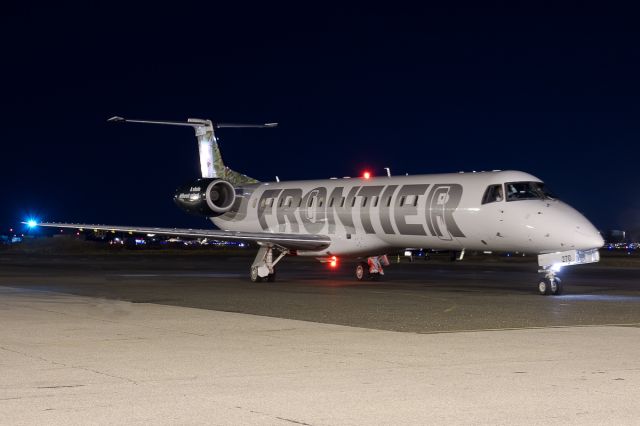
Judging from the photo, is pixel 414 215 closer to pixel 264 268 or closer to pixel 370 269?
pixel 370 269

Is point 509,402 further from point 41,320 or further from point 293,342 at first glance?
point 41,320

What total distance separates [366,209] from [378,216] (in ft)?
2.47

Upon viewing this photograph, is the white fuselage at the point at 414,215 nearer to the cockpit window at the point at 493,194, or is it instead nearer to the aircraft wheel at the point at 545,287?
the cockpit window at the point at 493,194

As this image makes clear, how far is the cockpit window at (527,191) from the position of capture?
82.3ft

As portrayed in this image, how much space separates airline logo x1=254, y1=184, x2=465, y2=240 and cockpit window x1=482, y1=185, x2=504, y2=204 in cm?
92

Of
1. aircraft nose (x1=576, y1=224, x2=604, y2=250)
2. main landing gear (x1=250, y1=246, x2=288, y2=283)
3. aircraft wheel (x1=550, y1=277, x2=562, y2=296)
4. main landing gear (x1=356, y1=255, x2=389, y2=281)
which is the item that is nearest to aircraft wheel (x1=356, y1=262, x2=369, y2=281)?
main landing gear (x1=356, y1=255, x2=389, y2=281)

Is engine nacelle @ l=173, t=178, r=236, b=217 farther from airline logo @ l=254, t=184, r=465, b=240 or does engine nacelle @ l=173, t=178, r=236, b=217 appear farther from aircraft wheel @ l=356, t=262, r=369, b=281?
aircraft wheel @ l=356, t=262, r=369, b=281

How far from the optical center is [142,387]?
9.37 meters

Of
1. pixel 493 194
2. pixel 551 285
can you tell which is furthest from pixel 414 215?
pixel 551 285

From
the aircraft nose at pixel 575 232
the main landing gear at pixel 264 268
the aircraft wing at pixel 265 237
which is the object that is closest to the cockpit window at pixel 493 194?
the aircraft nose at pixel 575 232

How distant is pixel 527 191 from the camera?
82.9 feet

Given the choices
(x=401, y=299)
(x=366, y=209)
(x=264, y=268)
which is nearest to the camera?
(x=401, y=299)

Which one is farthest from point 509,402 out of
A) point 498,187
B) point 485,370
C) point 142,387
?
point 498,187

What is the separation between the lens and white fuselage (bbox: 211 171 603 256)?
2433 centimetres
